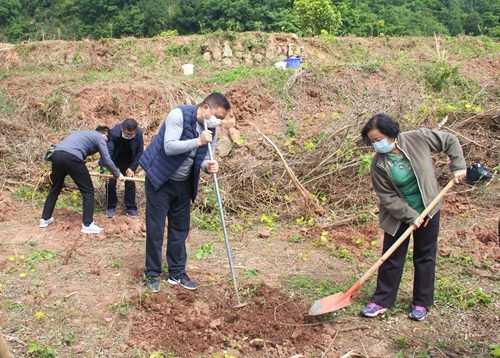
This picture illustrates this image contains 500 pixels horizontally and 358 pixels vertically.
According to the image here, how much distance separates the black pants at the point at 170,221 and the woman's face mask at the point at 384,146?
149 centimetres

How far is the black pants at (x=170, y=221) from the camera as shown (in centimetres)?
438

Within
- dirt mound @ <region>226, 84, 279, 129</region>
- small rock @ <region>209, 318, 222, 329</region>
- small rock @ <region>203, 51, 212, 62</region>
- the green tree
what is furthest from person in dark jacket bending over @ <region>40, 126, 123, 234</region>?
the green tree

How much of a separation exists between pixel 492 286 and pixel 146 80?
27.1 ft

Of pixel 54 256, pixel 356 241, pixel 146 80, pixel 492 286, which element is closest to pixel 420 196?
pixel 492 286

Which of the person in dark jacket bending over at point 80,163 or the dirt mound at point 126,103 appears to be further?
the dirt mound at point 126,103

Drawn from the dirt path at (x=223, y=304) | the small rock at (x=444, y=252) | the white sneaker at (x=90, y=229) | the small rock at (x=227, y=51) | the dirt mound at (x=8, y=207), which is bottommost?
the dirt mound at (x=8, y=207)

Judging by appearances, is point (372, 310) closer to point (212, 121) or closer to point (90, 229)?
point (212, 121)

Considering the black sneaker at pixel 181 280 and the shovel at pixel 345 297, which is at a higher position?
the shovel at pixel 345 297

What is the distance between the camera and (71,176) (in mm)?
5891

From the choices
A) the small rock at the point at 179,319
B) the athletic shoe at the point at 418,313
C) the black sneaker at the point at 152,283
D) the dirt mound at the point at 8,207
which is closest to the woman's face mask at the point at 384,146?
the athletic shoe at the point at 418,313

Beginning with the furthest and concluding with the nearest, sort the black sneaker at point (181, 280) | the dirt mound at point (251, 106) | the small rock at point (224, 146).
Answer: the dirt mound at point (251, 106)
the small rock at point (224, 146)
the black sneaker at point (181, 280)

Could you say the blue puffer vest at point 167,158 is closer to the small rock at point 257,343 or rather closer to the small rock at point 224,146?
the small rock at point 257,343

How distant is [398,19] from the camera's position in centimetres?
2853

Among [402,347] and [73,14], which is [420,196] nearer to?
[402,347]
